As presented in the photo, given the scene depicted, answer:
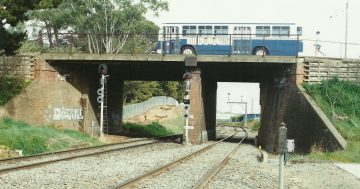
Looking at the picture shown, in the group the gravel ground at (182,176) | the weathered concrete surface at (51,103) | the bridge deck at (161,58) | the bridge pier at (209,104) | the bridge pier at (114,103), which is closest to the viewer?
the gravel ground at (182,176)

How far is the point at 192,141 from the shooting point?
31219 mm

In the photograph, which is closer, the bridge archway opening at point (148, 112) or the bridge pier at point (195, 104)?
the bridge pier at point (195, 104)

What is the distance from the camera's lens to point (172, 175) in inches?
585

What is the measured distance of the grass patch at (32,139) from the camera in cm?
2142

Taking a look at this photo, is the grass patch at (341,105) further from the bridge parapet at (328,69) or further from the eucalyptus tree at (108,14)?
the eucalyptus tree at (108,14)

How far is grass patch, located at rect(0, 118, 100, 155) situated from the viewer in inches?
843

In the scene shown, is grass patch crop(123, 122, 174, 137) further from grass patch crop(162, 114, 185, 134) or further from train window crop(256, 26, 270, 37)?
train window crop(256, 26, 270, 37)

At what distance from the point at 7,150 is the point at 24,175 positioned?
6.36m

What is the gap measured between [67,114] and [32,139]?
994cm

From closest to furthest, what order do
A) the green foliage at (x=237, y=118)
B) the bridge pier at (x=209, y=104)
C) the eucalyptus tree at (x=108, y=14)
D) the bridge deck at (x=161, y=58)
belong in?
the bridge deck at (x=161, y=58) → the bridge pier at (x=209, y=104) → the eucalyptus tree at (x=108, y=14) → the green foliage at (x=237, y=118)

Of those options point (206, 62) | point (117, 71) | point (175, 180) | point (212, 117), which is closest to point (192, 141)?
point (206, 62)

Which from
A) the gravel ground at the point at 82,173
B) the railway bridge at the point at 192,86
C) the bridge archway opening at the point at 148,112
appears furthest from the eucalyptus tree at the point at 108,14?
the gravel ground at the point at 82,173

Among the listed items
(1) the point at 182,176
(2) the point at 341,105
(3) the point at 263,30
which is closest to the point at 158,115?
(3) the point at 263,30

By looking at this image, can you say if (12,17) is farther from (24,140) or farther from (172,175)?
(172,175)
